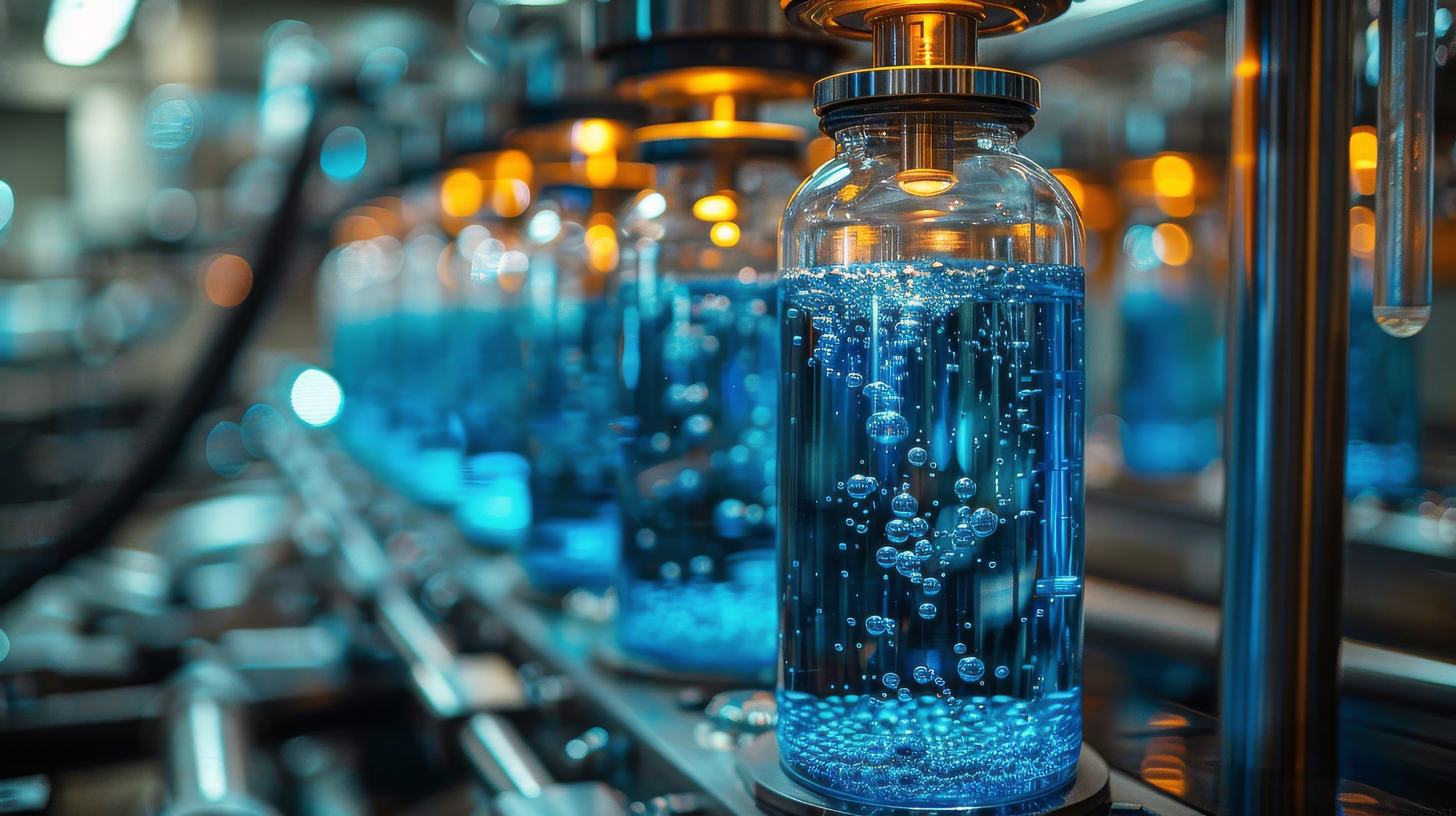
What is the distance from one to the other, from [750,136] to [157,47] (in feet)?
17.5

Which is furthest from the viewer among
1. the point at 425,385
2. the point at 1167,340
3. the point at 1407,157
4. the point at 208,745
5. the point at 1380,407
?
the point at 425,385

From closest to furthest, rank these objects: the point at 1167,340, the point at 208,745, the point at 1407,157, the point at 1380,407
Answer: the point at 1407,157, the point at 208,745, the point at 1380,407, the point at 1167,340

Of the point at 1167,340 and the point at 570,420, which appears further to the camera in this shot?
the point at 1167,340

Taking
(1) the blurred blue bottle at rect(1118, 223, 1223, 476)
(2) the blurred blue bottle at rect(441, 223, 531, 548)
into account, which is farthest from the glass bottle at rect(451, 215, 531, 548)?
(1) the blurred blue bottle at rect(1118, 223, 1223, 476)

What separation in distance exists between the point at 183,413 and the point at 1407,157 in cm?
90

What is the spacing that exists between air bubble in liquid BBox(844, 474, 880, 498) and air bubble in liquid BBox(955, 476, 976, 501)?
26mm

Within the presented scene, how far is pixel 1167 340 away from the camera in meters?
1.72

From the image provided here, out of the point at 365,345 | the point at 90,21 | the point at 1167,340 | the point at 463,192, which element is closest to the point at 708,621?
the point at 463,192

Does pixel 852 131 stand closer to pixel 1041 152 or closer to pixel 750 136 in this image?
pixel 750 136

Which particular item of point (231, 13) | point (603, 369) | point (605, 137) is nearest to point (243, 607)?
point (603, 369)

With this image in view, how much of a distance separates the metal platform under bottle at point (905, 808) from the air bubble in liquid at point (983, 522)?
8 centimetres

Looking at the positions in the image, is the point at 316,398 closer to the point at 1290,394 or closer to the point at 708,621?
the point at 708,621

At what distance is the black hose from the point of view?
941mm

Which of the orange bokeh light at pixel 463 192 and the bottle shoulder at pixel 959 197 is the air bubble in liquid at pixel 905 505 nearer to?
the bottle shoulder at pixel 959 197
